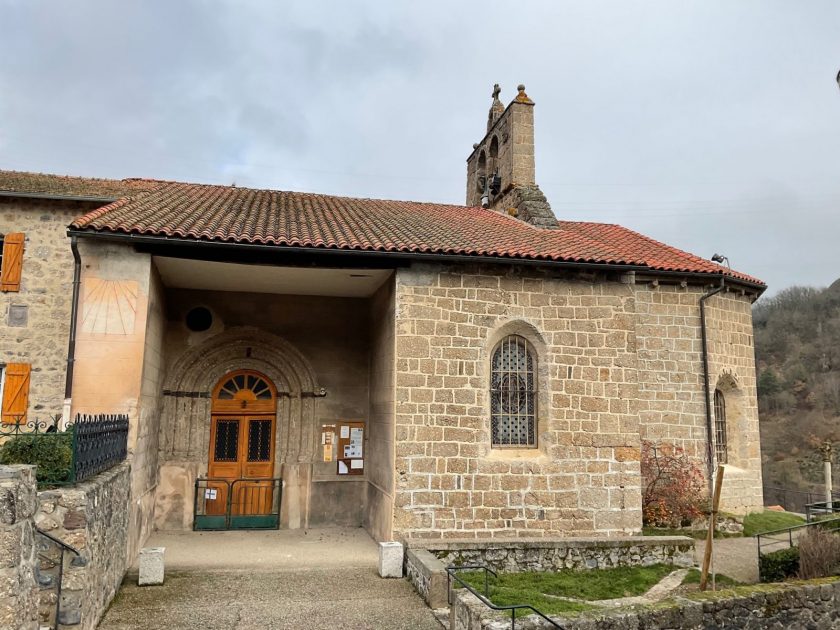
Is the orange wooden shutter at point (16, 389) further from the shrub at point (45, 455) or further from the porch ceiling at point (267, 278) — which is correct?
the shrub at point (45, 455)

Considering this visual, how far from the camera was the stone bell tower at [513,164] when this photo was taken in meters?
13.9

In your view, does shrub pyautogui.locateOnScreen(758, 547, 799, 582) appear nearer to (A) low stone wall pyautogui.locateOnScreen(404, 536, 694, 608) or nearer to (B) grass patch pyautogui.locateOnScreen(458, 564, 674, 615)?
(A) low stone wall pyautogui.locateOnScreen(404, 536, 694, 608)

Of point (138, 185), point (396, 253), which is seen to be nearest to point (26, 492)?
point (396, 253)

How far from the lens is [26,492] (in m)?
3.58

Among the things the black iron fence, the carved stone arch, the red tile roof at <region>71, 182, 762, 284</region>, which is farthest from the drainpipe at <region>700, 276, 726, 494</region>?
the black iron fence

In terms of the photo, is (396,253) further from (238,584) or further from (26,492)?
(26,492)

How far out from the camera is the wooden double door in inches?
451

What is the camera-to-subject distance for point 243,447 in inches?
464

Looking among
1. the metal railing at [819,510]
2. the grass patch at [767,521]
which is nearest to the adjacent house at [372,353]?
the grass patch at [767,521]

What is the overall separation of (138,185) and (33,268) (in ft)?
9.38

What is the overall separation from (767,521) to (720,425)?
6.89 ft

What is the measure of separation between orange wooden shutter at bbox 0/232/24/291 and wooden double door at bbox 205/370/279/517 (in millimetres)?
4609

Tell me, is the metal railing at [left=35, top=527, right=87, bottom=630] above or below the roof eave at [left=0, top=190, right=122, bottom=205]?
below

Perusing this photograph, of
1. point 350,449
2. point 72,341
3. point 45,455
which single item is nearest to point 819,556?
point 350,449
